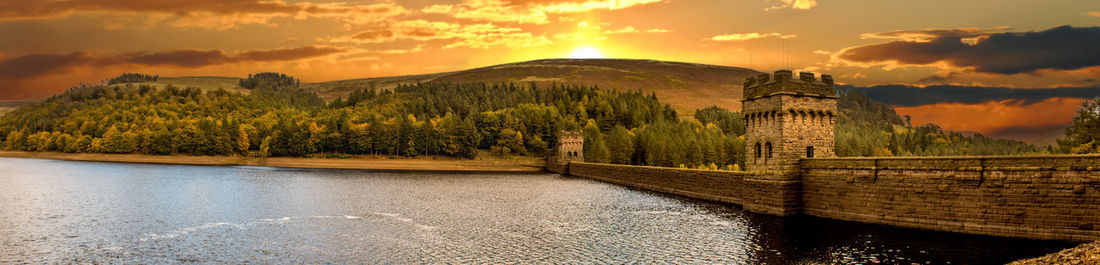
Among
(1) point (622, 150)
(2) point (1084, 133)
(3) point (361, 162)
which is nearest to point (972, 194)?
(2) point (1084, 133)

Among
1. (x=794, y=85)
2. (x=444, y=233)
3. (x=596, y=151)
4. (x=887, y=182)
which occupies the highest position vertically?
(x=794, y=85)

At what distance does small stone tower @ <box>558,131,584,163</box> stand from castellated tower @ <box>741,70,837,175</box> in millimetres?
66585

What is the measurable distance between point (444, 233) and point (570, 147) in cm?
7300

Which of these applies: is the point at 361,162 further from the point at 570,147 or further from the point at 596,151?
the point at 596,151

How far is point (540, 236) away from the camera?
32.9 metres

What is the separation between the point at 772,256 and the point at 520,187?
148 ft

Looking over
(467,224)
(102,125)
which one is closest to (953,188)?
(467,224)

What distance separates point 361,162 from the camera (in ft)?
413

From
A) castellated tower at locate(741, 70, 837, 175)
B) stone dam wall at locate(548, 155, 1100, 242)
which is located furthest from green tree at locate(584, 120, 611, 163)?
castellated tower at locate(741, 70, 837, 175)

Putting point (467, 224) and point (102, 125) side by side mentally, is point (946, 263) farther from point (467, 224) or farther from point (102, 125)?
point (102, 125)

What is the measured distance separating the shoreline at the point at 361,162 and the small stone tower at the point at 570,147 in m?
7.72

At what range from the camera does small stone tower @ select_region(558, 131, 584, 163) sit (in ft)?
346

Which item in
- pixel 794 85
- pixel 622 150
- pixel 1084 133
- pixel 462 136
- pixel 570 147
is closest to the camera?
pixel 794 85

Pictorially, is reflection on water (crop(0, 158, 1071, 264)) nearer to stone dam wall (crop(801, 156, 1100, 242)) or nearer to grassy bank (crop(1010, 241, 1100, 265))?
stone dam wall (crop(801, 156, 1100, 242))
